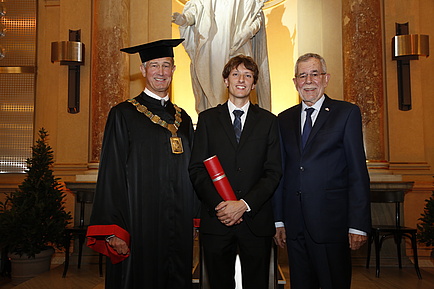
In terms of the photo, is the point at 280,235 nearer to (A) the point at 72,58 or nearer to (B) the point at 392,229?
(B) the point at 392,229

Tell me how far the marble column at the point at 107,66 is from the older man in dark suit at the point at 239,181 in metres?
4.04

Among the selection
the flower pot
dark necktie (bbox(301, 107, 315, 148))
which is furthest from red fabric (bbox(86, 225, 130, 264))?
the flower pot

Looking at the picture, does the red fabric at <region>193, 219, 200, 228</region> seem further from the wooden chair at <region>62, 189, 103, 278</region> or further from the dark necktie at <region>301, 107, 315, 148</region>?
the wooden chair at <region>62, 189, 103, 278</region>

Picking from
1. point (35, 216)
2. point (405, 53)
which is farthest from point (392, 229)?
point (35, 216)

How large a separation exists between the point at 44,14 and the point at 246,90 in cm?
591

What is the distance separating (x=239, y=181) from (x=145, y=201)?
1.98ft

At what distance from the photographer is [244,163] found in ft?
8.35

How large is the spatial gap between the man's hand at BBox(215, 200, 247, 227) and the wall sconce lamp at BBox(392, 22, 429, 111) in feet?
15.7

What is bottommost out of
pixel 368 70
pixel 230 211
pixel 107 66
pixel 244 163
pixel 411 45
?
pixel 230 211

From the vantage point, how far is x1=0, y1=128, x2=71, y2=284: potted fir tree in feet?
17.0

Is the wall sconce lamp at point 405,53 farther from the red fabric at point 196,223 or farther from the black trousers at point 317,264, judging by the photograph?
the red fabric at point 196,223

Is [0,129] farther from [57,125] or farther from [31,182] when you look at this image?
[31,182]

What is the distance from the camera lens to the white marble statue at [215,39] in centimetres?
540

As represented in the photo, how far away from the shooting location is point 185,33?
18.1ft
